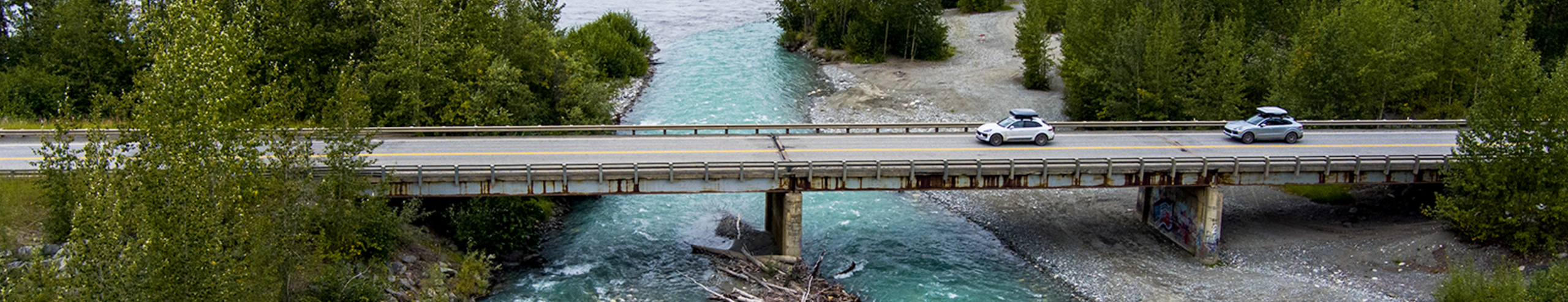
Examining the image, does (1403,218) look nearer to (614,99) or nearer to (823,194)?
(823,194)

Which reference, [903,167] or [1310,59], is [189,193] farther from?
[1310,59]

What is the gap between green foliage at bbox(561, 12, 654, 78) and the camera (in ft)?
261

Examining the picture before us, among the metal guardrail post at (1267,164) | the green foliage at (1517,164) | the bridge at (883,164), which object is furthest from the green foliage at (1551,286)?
the metal guardrail post at (1267,164)

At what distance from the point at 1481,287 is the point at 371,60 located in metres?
45.1

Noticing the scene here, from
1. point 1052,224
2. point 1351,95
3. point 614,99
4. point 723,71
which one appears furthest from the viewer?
point 723,71

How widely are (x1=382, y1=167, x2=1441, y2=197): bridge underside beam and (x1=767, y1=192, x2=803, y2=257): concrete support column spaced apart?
1.72 feet

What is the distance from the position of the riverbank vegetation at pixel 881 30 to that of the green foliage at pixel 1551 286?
57.5 metres

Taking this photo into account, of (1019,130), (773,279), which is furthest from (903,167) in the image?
(1019,130)

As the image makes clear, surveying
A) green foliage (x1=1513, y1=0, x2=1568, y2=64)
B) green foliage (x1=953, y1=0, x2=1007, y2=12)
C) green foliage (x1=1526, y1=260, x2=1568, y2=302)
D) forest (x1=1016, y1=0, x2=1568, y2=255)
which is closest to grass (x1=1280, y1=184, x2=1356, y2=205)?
forest (x1=1016, y1=0, x2=1568, y2=255)

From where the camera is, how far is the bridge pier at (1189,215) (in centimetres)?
4266

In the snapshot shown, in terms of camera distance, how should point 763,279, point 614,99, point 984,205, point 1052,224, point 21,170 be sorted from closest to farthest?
point 21,170 < point 763,279 < point 1052,224 < point 984,205 < point 614,99

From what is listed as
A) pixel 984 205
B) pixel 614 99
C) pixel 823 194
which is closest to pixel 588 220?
pixel 823 194

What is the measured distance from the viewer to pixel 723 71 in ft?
273

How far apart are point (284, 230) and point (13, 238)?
788cm
